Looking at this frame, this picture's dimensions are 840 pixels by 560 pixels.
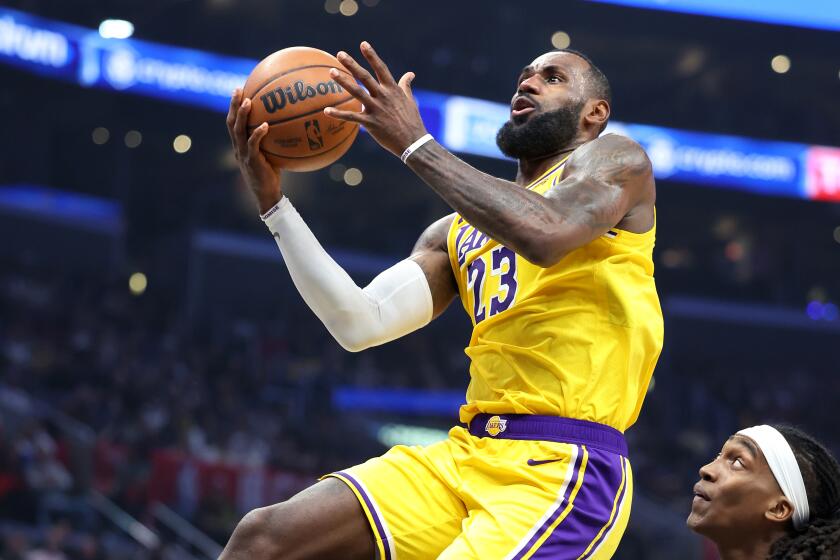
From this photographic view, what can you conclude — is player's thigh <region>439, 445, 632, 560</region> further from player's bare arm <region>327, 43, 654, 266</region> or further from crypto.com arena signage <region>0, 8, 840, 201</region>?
crypto.com arena signage <region>0, 8, 840, 201</region>

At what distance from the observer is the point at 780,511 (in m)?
2.99

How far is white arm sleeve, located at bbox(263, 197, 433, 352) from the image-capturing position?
3504mm

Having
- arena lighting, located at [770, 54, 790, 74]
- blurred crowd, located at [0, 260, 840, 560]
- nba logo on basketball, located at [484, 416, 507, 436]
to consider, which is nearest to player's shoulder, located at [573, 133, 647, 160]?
nba logo on basketball, located at [484, 416, 507, 436]

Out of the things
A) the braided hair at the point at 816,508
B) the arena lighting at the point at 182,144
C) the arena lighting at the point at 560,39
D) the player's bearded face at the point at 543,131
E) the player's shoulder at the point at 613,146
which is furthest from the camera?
the arena lighting at the point at 560,39

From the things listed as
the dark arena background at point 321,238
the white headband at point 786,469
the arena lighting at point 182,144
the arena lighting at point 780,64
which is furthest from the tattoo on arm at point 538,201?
the arena lighting at point 780,64

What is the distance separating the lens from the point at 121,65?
16969 millimetres

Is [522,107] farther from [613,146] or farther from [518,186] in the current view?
[518,186]

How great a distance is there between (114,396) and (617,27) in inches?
453

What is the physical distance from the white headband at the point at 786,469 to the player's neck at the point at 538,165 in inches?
44.1

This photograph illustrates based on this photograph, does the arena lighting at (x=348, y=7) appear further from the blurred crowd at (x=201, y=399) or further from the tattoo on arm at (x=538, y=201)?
the tattoo on arm at (x=538, y=201)

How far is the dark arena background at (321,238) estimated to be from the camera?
15.2 m

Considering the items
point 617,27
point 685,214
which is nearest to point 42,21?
point 617,27

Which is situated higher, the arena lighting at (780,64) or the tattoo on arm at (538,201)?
the arena lighting at (780,64)

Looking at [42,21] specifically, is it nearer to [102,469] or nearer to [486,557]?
[102,469]
